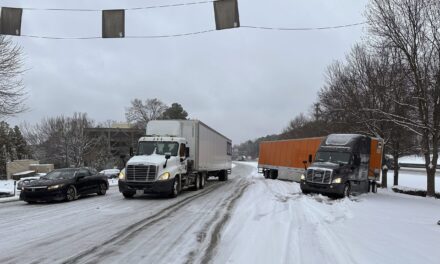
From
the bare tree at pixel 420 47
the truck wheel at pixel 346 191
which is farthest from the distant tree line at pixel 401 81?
the truck wheel at pixel 346 191

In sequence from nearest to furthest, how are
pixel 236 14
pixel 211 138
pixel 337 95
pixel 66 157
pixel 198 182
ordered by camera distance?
pixel 236 14, pixel 198 182, pixel 211 138, pixel 337 95, pixel 66 157

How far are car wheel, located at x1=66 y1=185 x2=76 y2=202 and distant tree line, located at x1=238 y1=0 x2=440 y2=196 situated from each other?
1659 cm

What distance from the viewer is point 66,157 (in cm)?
7375

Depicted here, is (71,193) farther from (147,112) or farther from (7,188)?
(147,112)

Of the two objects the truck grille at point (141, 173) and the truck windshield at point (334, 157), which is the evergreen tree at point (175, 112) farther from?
the truck grille at point (141, 173)

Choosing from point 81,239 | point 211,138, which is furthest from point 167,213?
point 211,138

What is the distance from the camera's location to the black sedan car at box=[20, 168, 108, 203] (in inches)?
795

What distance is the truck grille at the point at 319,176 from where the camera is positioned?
23531 mm

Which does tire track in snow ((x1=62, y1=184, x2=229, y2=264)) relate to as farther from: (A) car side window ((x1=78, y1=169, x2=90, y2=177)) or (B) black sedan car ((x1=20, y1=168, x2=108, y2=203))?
(A) car side window ((x1=78, y1=169, x2=90, y2=177))

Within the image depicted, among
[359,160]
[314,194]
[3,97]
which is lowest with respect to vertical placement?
[314,194]

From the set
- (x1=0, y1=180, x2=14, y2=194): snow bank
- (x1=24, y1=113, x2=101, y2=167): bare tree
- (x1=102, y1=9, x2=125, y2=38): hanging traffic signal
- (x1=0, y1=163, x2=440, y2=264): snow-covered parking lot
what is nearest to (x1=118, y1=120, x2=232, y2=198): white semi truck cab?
(x1=0, y1=163, x2=440, y2=264): snow-covered parking lot

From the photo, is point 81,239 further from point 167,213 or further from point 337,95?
point 337,95

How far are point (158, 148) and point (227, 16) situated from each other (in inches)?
387

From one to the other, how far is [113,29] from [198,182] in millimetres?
13493
